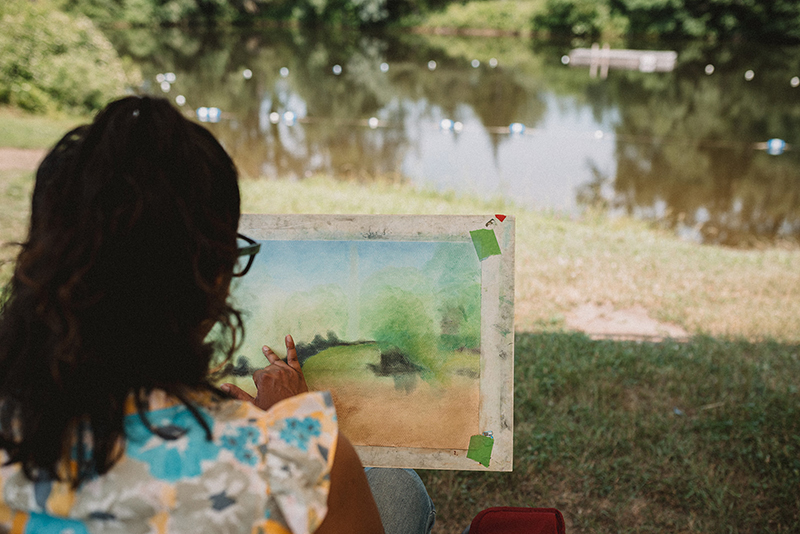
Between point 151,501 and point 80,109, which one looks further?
point 80,109

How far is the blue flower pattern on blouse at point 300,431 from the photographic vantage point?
795 millimetres

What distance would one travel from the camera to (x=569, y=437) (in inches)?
90.8

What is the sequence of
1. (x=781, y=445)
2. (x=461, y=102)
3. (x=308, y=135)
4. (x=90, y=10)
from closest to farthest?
1. (x=781, y=445)
2. (x=308, y=135)
3. (x=461, y=102)
4. (x=90, y=10)

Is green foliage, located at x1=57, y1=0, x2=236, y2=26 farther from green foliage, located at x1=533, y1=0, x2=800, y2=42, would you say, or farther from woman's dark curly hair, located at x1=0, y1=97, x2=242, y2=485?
woman's dark curly hair, located at x1=0, y1=97, x2=242, y2=485

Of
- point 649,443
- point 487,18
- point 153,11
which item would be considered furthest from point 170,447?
point 487,18

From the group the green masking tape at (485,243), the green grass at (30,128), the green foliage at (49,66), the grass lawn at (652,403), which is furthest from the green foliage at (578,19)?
the green masking tape at (485,243)

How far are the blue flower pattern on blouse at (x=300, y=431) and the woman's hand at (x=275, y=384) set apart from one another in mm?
377

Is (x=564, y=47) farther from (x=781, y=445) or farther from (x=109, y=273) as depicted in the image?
(x=109, y=273)

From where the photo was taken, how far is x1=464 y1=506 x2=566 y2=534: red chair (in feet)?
3.97

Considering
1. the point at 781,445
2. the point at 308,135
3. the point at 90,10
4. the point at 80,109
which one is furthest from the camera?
the point at 90,10

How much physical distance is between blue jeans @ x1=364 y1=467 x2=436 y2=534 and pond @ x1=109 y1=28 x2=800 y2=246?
4.66 metres

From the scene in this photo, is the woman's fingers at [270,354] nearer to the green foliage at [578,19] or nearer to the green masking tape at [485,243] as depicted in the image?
the green masking tape at [485,243]

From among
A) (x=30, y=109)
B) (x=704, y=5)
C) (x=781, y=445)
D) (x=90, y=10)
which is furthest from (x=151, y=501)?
(x=704, y=5)

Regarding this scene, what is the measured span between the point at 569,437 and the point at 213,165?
1.93 meters
